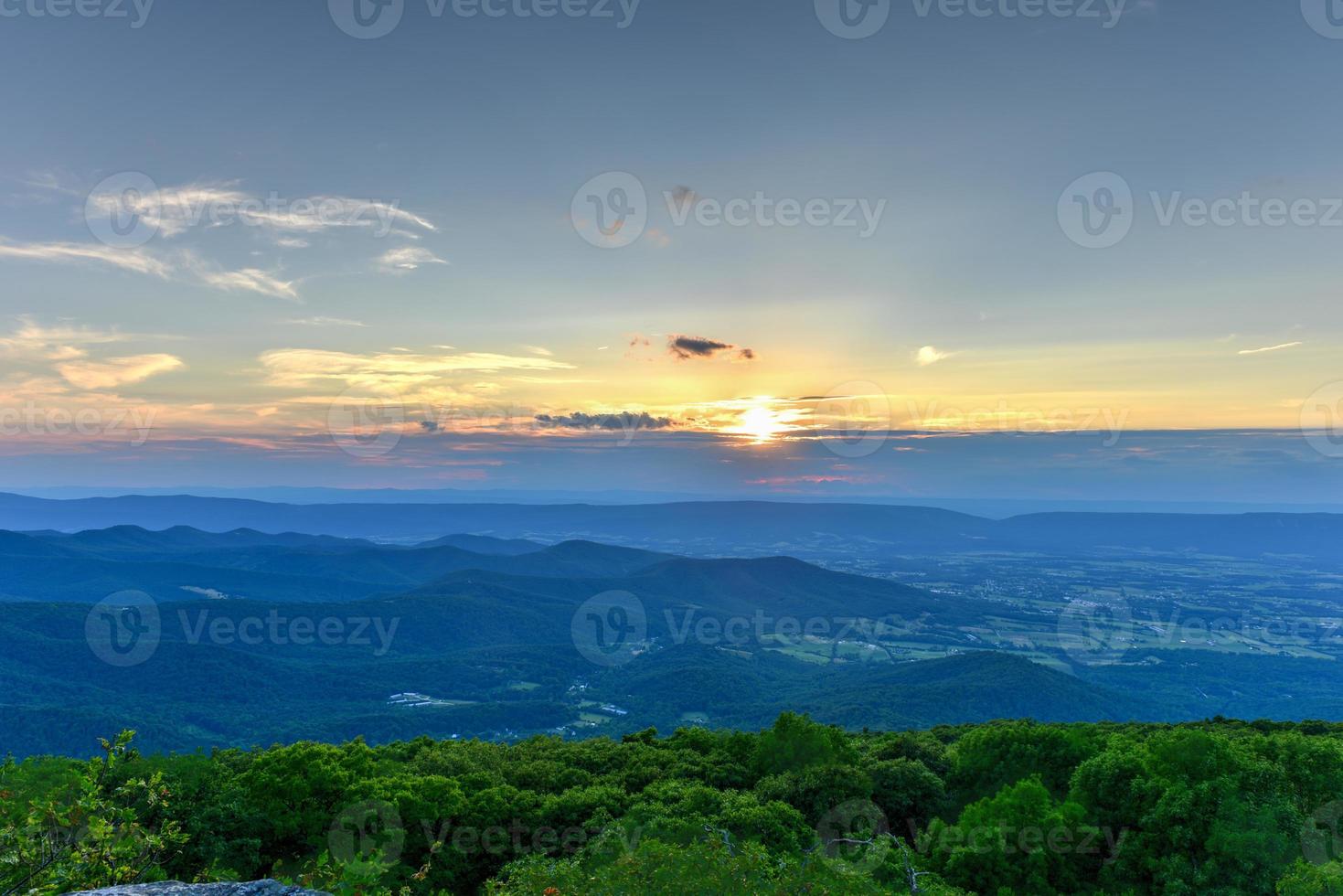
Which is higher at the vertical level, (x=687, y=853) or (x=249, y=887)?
(x=249, y=887)

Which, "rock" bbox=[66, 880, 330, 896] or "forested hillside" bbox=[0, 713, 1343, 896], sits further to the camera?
"forested hillside" bbox=[0, 713, 1343, 896]

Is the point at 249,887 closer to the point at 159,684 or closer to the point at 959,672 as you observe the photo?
the point at 959,672

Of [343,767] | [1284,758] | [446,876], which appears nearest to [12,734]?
[343,767]

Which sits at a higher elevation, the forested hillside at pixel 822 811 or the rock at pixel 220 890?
the rock at pixel 220 890

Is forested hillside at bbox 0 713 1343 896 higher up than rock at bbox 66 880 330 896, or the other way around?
rock at bbox 66 880 330 896

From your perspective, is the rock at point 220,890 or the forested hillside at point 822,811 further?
the forested hillside at point 822,811

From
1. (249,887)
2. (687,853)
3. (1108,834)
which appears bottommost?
(1108,834)

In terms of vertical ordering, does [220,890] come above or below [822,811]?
above

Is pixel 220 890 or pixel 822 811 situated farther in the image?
pixel 822 811
